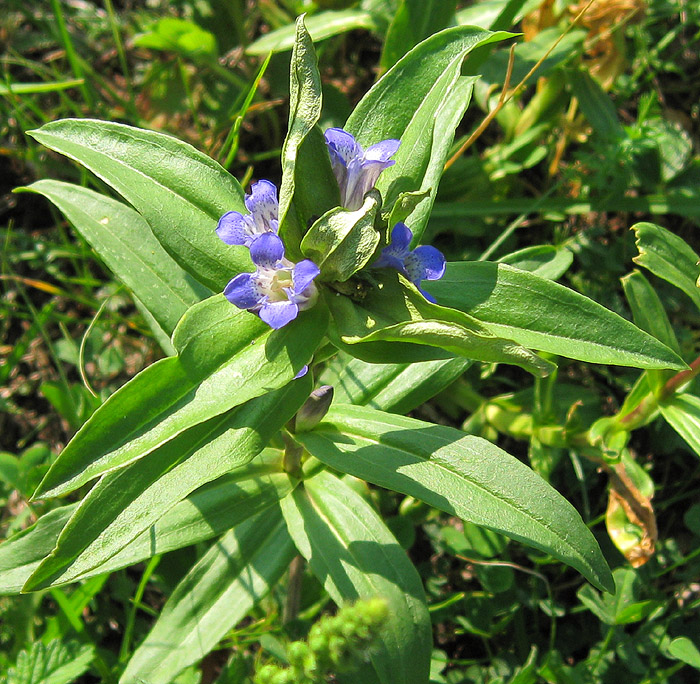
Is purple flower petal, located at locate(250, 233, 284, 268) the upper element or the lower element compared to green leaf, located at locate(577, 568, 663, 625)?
upper

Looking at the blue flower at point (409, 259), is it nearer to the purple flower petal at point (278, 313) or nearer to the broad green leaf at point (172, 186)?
the purple flower petal at point (278, 313)

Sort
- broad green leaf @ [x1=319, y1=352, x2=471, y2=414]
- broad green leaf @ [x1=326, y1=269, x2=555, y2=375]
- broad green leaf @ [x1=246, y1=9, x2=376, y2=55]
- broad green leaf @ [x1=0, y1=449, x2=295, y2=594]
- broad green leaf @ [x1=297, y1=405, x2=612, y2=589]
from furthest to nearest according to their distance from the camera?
1. broad green leaf @ [x1=246, y1=9, x2=376, y2=55]
2. broad green leaf @ [x1=319, y1=352, x2=471, y2=414]
3. broad green leaf @ [x1=0, y1=449, x2=295, y2=594]
4. broad green leaf @ [x1=297, y1=405, x2=612, y2=589]
5. broad green leaf @ [x1=326, y1=269, x2=555, y2=375]

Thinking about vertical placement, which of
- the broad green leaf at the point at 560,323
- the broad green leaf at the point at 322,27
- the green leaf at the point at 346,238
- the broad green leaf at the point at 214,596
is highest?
the broad green leaf at the point at 322,27

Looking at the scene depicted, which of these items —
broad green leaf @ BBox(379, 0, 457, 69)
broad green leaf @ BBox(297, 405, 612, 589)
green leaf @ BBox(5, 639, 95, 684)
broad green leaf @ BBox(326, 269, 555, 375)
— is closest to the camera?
broad green leaf @ BBox(326, 269, 555, 375)

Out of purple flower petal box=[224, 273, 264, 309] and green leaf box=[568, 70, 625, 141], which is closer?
purple flower petal box=[224, 273, 264, 309]

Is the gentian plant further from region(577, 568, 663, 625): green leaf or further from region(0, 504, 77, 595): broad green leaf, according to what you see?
region(577, 568, 663, 625): green leaf

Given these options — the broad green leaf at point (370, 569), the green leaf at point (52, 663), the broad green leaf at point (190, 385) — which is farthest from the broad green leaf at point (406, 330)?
the green leaf at point (52, 663)

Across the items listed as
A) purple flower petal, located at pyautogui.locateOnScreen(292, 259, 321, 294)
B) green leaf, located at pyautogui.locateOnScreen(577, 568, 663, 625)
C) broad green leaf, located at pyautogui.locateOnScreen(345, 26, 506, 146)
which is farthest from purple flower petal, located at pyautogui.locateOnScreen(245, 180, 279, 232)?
green leaf, located at pyautogui.locateOnScreen(577, 568, 663, 625)
